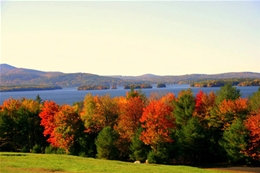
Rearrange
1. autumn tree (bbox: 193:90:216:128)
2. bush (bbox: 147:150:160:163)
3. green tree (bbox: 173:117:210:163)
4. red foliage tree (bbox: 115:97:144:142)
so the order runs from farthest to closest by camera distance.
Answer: autumn tree (bbox: 193:90:216:128)
red foliage tree (bbox: 115:97:144:142)
green tree (bbox: 173:117:210:163)
bush (bbox: 147:150:160:163)

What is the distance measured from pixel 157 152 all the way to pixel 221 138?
12.5 m

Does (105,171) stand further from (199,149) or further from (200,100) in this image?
(200,100)

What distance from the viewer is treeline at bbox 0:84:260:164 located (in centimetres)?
5459

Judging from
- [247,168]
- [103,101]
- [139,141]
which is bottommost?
[247,168]

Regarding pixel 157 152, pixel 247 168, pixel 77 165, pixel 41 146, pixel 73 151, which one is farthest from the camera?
pixel 41 146

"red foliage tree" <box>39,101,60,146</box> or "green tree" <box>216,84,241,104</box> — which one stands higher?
"green tree" <box>216,84,241,104</box>

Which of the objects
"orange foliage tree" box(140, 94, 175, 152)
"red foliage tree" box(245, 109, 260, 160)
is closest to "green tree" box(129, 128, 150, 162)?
"orange foliage tree" box(140, 94, 175, 152)

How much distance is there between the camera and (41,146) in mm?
64812

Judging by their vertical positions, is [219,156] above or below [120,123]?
below

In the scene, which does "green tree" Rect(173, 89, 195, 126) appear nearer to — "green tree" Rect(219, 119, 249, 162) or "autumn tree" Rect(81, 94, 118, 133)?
"green tree" Rect(219, 119, 249, 162)

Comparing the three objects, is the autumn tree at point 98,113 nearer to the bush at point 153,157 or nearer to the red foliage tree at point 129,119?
the red foliage tree at point 129,119

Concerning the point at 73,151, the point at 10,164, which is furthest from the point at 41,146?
the point at 10,164

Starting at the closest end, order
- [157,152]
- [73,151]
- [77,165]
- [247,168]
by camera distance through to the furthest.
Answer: [77,165], [247,168], [157,152], [73,151]

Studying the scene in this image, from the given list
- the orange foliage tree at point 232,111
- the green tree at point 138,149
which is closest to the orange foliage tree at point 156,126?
the green tree at point 138,149
